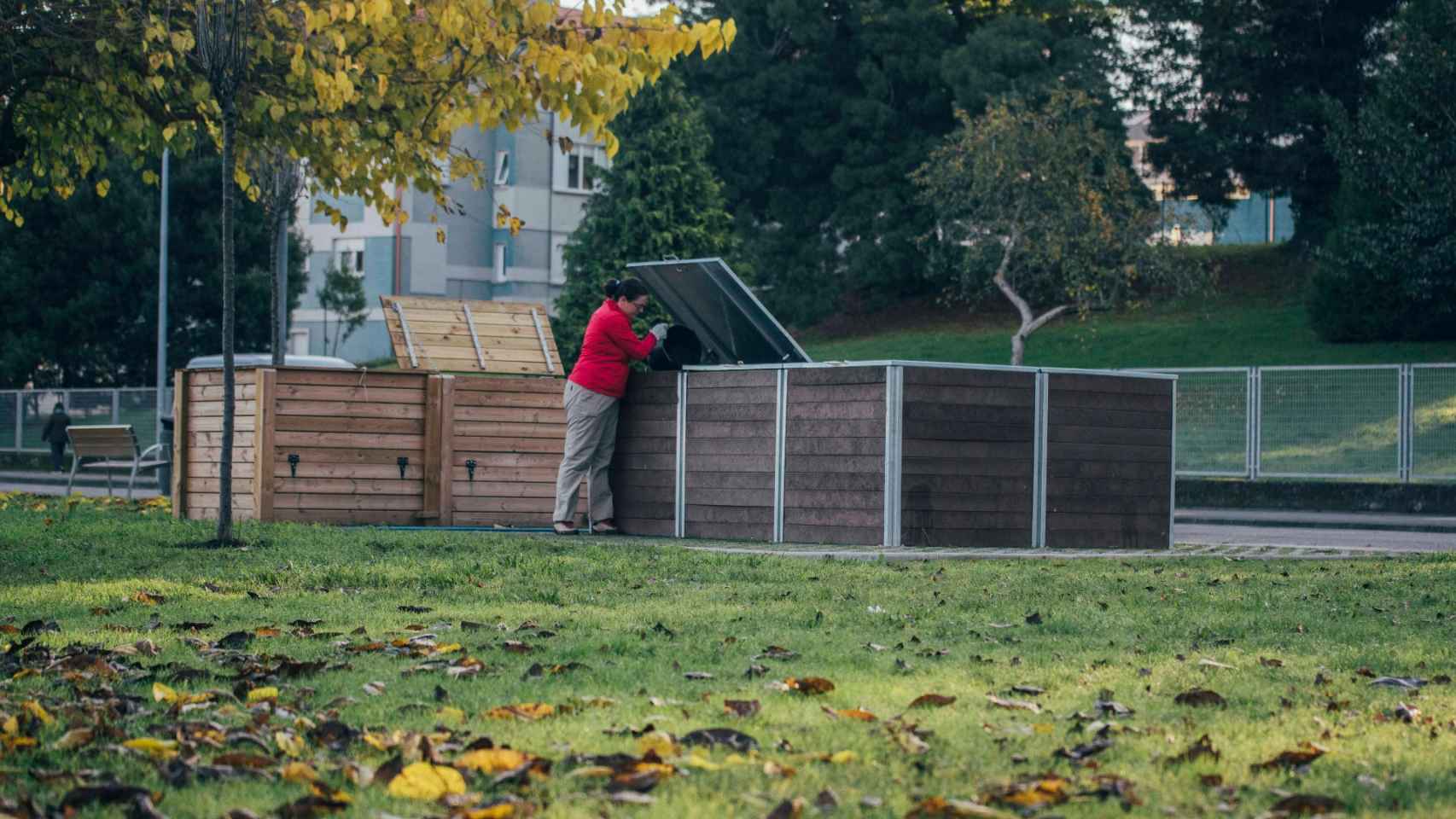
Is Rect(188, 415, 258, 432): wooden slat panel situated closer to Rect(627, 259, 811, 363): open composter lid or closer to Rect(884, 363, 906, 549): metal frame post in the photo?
Rect(627, 259, 811, 363): open composter lid

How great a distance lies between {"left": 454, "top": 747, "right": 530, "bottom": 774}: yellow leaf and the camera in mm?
3797

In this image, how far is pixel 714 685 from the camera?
5.06m

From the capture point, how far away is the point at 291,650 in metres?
5.84

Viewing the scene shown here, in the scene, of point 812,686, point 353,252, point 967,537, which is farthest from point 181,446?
point 353,252

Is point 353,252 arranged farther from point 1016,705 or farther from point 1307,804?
point 1307,804

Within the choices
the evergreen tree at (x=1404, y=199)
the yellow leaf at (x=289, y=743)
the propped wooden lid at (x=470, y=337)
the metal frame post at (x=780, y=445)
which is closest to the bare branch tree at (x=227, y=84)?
the metal frame post at (x=780, y=445)

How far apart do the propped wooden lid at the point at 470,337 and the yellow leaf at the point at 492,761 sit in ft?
36.9

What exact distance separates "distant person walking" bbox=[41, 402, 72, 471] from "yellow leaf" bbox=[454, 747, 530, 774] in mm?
32600

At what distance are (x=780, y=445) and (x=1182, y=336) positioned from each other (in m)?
32.6

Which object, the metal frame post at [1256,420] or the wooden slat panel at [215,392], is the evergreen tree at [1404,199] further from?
the wooden slat panel at [215,392]

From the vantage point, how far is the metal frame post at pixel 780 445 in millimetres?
12359

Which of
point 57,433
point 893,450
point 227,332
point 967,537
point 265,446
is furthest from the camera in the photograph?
point 57,433

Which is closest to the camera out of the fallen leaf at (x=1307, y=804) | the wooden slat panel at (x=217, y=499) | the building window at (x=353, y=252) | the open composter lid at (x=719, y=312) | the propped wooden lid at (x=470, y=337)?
the fallen leaf at (x=1307, y=804)

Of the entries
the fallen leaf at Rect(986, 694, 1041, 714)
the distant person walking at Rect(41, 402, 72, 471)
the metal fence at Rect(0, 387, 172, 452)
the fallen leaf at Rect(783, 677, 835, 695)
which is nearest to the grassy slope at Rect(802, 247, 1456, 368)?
the metal fence at Rect(0, 387, 172, 452)
